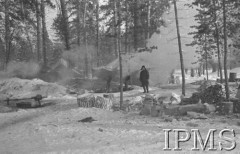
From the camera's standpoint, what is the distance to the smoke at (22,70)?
28219 mm

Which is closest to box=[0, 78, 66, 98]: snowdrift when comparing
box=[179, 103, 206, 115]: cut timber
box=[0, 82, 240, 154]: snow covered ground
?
box=[0, 82, 240, 154]: snow covered ground

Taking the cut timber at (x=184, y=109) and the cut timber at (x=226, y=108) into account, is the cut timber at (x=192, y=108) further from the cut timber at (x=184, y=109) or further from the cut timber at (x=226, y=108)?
the cut timber at (x=226, y=108)

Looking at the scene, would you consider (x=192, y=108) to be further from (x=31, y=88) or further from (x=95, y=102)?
(x=31, y=88)

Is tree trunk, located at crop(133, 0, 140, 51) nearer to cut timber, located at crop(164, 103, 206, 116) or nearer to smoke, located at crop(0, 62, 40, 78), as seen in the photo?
smoke, located at crop(0, 62, 40, 78)

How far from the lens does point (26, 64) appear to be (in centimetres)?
2950

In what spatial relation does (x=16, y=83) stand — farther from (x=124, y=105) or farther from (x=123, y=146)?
(x=123, y=146)

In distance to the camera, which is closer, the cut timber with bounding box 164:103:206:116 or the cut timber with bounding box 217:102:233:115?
the cut timber with bounding box 217:102:233:115

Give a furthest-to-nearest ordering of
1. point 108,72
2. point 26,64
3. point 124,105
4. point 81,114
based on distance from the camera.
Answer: point 26,64
point 108,72
point 124,105
point 81,114

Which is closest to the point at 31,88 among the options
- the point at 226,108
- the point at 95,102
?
the point at 95,102

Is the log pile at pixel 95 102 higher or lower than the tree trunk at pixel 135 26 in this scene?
lower

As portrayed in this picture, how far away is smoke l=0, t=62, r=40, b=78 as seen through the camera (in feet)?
92.6

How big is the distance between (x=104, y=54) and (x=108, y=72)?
120ft

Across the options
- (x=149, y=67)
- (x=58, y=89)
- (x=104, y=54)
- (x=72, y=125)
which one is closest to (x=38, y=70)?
(x=58, y=89)

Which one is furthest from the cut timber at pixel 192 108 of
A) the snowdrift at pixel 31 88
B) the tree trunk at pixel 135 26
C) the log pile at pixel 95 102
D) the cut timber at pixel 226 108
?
the tree trunk at pixel 135 26
